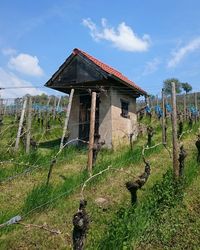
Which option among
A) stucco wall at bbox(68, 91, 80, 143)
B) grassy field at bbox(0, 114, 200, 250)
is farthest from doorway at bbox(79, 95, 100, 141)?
grassy field at bbox(0, 114, 200, 250)

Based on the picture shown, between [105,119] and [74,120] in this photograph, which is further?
[74,120]

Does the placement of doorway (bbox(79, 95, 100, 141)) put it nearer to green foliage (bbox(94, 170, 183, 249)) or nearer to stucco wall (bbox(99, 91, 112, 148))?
stucco wall (bbox(99, 91, 112, 148))

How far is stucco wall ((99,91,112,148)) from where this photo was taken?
16.0 meters

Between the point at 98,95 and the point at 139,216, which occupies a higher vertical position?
the point at 98,95

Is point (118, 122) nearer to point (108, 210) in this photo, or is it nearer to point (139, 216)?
point (108, 210)

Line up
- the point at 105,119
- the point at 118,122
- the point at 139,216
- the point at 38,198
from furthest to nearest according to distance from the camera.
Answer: the point at 118,122 < the point at 105,119 < the point at 38,198 < the point at 139,216

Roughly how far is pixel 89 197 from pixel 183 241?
2.80 metres

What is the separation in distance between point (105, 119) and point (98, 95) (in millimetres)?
1285

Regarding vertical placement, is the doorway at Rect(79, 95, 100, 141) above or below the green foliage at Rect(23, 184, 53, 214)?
above

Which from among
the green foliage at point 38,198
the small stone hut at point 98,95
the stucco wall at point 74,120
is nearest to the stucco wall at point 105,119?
the small stone hut at point 98,95

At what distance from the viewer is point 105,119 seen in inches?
641

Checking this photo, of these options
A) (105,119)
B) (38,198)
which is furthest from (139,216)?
(105,119)

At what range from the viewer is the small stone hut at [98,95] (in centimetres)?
1616

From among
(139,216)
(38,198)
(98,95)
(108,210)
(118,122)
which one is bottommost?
(108,210)
